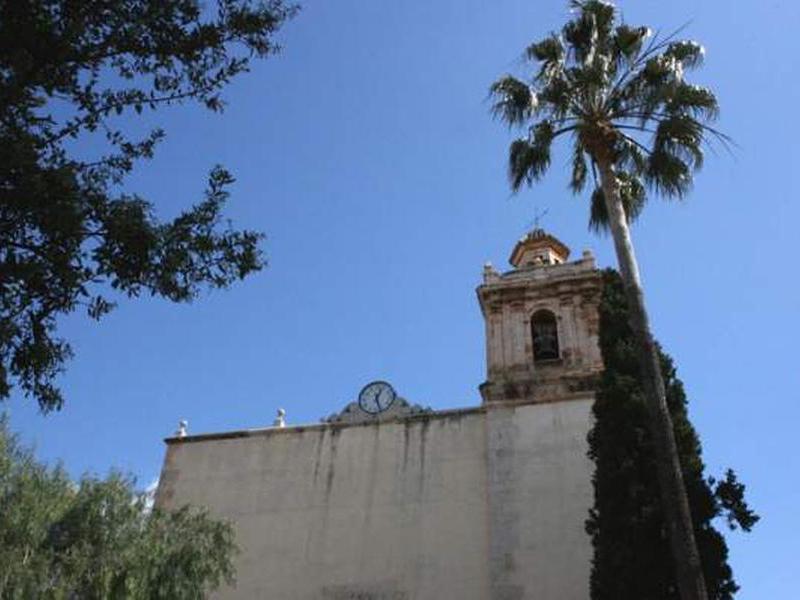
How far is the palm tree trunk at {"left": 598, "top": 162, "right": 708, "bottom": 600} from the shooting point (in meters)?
8.41

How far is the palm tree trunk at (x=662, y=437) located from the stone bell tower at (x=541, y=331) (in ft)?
28.1

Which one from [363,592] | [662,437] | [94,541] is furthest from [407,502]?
[662,437]

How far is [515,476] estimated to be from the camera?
1842cm

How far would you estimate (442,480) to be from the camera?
1900 cm

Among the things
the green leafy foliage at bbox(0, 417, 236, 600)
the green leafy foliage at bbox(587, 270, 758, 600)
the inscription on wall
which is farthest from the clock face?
the green leafy foliage at bbox(587, 270, 758, 600)

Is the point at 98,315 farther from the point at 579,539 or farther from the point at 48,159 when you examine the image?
the point at 579,539

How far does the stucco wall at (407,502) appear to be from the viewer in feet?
57.1

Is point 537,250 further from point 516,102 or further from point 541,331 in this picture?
point 516,102

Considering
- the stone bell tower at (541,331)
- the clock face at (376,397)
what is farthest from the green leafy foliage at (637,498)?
the clock face at (376,397)

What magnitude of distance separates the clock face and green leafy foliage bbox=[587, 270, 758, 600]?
7.78 m

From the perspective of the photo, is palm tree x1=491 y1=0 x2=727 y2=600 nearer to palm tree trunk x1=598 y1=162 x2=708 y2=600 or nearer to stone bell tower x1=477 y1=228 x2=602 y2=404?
palm tree trunk x1=598 y1=162 x2=708 y2=600

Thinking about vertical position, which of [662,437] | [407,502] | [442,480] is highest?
[442,480]

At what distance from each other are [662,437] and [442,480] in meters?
10.3

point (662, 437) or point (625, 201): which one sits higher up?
point (625, 201)
